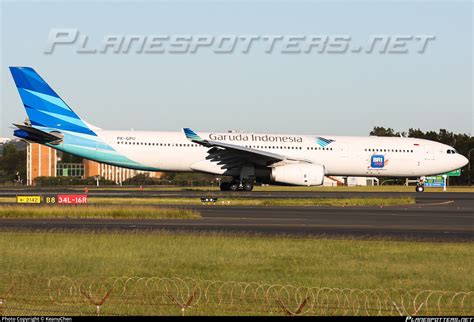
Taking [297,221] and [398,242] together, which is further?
[297,221]

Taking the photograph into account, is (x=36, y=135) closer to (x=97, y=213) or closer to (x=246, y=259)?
(x=97, y=213)

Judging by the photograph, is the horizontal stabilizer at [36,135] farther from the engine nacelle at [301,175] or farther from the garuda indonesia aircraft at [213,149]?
the engine nacelle at [301,175]

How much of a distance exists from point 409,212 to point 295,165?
51.9 ft

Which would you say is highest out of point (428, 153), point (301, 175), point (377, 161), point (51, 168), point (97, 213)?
point (428, 153)

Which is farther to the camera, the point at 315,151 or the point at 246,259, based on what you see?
the point at 315,151

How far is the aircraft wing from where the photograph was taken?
49.1 m

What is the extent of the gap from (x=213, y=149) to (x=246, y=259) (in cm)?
3235

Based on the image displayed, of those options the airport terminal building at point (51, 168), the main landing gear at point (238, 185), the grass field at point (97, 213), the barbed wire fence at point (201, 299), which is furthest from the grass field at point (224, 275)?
the airport terminal building at point (51, 168)

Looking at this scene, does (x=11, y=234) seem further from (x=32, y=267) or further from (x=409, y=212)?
(x=409, y=212)

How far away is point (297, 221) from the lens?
2898 cm

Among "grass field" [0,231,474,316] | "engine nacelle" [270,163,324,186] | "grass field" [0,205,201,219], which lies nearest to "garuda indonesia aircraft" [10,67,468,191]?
"engine nacelle" [270,163,324,186]

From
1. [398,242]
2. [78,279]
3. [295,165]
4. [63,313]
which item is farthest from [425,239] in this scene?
[295,165]

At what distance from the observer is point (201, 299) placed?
42.7ft

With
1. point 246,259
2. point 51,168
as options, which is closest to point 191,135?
point 246,259
